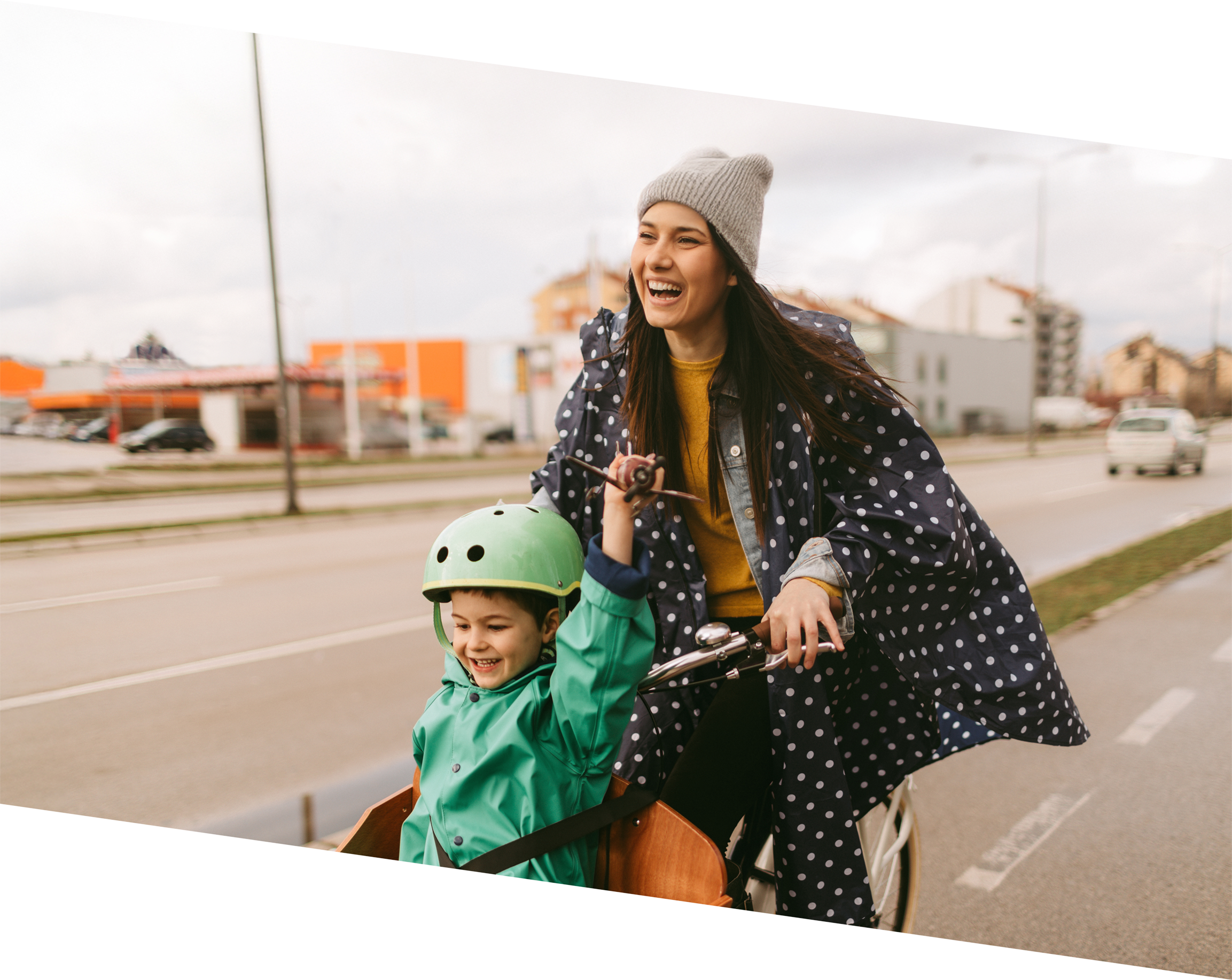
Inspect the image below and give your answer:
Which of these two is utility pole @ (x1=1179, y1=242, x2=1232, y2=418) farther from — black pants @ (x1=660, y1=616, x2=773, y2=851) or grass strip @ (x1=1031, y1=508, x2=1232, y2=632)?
black pants @ (x1=660, y1=616, x2=773, y2=851)

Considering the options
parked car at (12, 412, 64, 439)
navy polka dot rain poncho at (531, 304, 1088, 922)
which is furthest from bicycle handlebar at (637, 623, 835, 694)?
parked car at (12, 412, 64, 439)

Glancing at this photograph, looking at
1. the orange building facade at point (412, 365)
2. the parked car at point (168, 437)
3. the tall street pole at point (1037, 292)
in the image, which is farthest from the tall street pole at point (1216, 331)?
the orange building facade at point (412, 365)

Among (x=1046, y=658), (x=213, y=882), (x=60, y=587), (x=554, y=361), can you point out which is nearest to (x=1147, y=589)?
(x=1046, y=658)

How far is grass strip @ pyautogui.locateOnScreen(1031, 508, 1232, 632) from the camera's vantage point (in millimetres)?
6555

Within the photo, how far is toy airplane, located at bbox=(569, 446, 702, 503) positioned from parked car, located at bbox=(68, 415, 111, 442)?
14.2 metres

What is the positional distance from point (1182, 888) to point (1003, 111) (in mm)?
2432

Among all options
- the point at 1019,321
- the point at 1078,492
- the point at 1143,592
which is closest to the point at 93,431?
the point at 1019,321

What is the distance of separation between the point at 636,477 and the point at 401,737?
361 cm

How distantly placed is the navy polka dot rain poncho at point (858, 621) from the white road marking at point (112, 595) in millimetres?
7789

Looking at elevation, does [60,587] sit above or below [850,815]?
below

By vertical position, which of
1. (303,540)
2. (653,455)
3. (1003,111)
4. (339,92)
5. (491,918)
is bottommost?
(303,540)

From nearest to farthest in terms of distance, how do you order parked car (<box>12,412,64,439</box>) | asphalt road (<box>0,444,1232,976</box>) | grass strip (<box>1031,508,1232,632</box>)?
asphalt road (<box>0,444,1232,976</box>) < grass strip (<box>1031,508,1232,632</box>) < parked car (<box>12,412,64,439</box>)

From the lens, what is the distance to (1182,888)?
2.94 meters

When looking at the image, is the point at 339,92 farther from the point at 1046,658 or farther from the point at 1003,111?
the point at 1046,658
